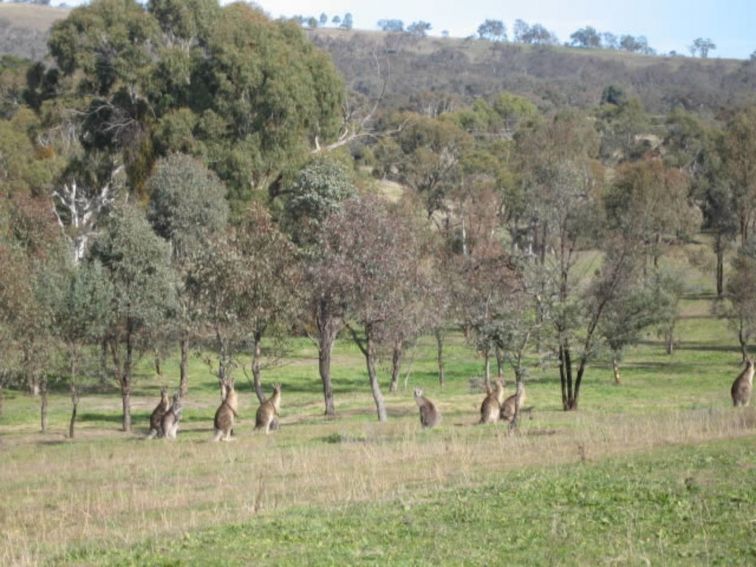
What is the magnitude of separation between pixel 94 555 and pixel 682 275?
61.4 meters

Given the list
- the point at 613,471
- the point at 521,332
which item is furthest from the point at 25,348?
the point at 613,471

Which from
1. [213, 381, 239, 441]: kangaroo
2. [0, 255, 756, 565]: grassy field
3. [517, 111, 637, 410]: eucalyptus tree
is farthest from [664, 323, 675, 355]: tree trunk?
[213, 381, 239, 441]: kangaroo

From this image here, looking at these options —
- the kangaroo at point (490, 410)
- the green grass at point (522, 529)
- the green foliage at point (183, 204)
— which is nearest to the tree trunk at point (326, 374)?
the kangaroo at point (490, 410)

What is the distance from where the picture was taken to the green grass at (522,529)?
13.7 metres

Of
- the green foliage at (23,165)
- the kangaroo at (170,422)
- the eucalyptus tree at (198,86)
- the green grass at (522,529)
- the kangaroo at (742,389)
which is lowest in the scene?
the kangaroo at (170,422)

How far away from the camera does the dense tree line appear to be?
4012 centimetres

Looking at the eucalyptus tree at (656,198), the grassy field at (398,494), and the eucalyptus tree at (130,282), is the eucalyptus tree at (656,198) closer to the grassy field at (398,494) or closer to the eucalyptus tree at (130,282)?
the eucalyptus tree at (130,282)

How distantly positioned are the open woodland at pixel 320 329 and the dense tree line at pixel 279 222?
0.20 meters

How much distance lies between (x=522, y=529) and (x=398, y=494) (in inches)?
153

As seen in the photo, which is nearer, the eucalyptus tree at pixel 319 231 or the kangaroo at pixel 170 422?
the kangaroo at pixel 170 422

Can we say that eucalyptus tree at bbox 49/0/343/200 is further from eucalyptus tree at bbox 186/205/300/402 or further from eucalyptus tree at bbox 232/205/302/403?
eucalyptus tree at bbox 186/205/300/402

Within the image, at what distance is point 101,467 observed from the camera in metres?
27.1

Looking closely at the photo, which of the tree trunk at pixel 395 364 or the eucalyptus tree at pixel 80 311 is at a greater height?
the eucalyptus tree at pixel 80 311

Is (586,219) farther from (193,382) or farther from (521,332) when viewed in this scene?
(193,382)
